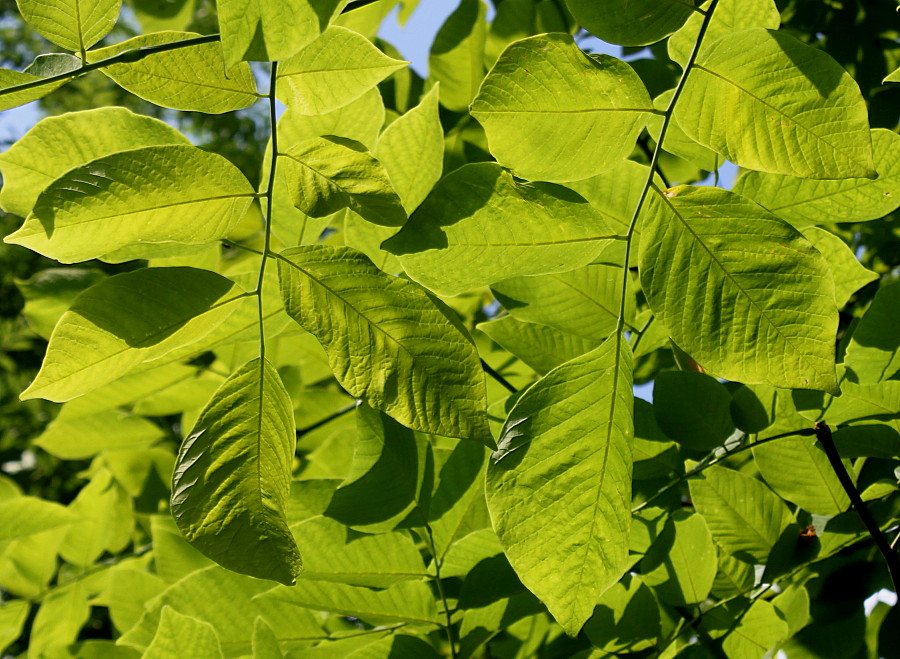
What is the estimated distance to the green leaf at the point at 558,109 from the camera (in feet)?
1.57

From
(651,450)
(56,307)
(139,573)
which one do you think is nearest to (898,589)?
(651,450)

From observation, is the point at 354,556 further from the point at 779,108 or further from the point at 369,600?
the point at 779,108

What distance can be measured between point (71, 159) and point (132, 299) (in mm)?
147

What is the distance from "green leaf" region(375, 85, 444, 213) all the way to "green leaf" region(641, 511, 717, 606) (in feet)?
1.34

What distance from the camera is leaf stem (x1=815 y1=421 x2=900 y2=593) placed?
0.61m

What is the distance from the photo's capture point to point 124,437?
4.30 feet

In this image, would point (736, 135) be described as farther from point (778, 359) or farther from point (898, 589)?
point (898, 589)

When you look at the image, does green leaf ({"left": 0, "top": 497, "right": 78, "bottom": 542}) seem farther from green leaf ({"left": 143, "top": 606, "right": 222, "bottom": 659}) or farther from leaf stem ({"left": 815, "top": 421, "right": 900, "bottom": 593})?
leaf stem ({"left": 815, "top": 421, "right": 900, "bottom": 593})

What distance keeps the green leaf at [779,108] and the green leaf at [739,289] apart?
0.14 feet

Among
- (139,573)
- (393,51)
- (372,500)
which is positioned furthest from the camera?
(393,51)

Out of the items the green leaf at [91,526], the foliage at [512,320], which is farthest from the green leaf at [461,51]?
the green leaf at [91,526]

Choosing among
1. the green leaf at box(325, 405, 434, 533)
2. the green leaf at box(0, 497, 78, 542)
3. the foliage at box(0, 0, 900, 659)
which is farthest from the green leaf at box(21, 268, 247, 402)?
the green leaf at box(0, 497, 78, 542)

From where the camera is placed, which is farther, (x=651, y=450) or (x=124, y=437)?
(x=124, y=437)

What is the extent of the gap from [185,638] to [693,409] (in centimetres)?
50
